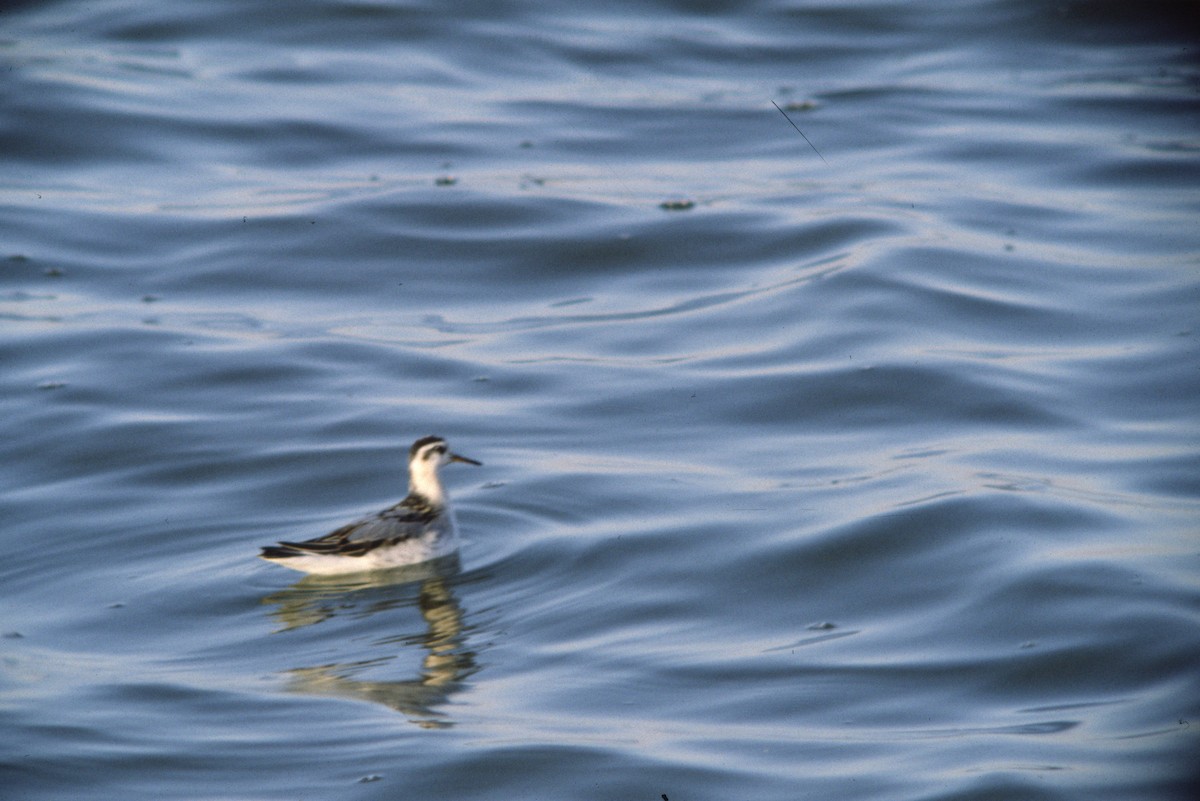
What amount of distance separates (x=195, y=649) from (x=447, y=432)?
3.64 metres

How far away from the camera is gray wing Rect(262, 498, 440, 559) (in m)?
9.29

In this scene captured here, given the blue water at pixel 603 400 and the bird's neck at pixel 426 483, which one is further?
the bird's neck at pixel 426 483

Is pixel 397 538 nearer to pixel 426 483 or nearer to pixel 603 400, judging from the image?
pixel 426 483

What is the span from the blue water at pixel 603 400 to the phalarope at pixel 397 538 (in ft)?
0.66

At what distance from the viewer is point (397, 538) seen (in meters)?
9.77

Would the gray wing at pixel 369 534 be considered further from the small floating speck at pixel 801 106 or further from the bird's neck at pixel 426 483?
the small floating speck at pixel 801 106

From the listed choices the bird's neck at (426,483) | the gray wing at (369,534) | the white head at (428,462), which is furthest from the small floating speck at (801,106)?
the gray wing at (369,534)

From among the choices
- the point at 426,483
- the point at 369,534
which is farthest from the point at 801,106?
the point at 369,534

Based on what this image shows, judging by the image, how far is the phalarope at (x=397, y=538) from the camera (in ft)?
30.7

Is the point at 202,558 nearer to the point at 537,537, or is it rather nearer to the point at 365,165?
the point at 537,537

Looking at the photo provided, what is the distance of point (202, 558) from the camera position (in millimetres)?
9781

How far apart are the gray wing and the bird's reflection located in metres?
0.23

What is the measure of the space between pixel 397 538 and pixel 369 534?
193 mm

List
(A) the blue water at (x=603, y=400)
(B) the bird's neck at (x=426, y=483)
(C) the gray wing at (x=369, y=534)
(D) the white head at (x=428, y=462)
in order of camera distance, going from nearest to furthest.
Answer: (A) the blue water at (x=603, y=400)
(C) the gray wing at (x=369, y=534)
(B) the bird's neck at (x=426, y=483)
(D) the white head at (x=428, y=462)
